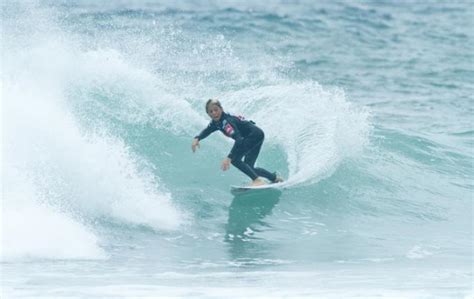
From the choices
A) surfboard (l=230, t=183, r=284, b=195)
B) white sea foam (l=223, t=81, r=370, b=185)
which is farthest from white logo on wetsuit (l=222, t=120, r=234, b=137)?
white sea foam (l=223, t=81, r=370, b=185)

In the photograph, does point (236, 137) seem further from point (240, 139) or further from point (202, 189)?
point (202, 189)

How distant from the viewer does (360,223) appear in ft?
42.1

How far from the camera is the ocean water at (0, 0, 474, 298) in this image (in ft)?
32.4

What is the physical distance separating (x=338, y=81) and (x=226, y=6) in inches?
432

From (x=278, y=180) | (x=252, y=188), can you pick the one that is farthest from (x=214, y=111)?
(x=278, y=180)

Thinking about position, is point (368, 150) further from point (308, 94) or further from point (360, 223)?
point (360, 223)

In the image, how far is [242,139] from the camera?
41.0 ft

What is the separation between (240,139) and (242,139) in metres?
0.10

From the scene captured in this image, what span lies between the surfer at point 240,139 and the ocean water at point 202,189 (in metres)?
0.40

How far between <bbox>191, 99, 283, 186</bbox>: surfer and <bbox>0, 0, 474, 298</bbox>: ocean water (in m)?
0.40

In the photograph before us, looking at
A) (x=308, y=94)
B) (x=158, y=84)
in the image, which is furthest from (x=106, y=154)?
(x=308, y=94)

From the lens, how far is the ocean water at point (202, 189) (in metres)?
9.87

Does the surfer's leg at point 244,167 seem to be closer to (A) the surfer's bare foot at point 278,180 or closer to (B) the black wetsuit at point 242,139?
(B) the black wetsuit at point 242,139

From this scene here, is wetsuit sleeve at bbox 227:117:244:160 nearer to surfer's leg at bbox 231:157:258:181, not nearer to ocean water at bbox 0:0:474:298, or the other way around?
surfer's leg at bbox 231:157:258:181
